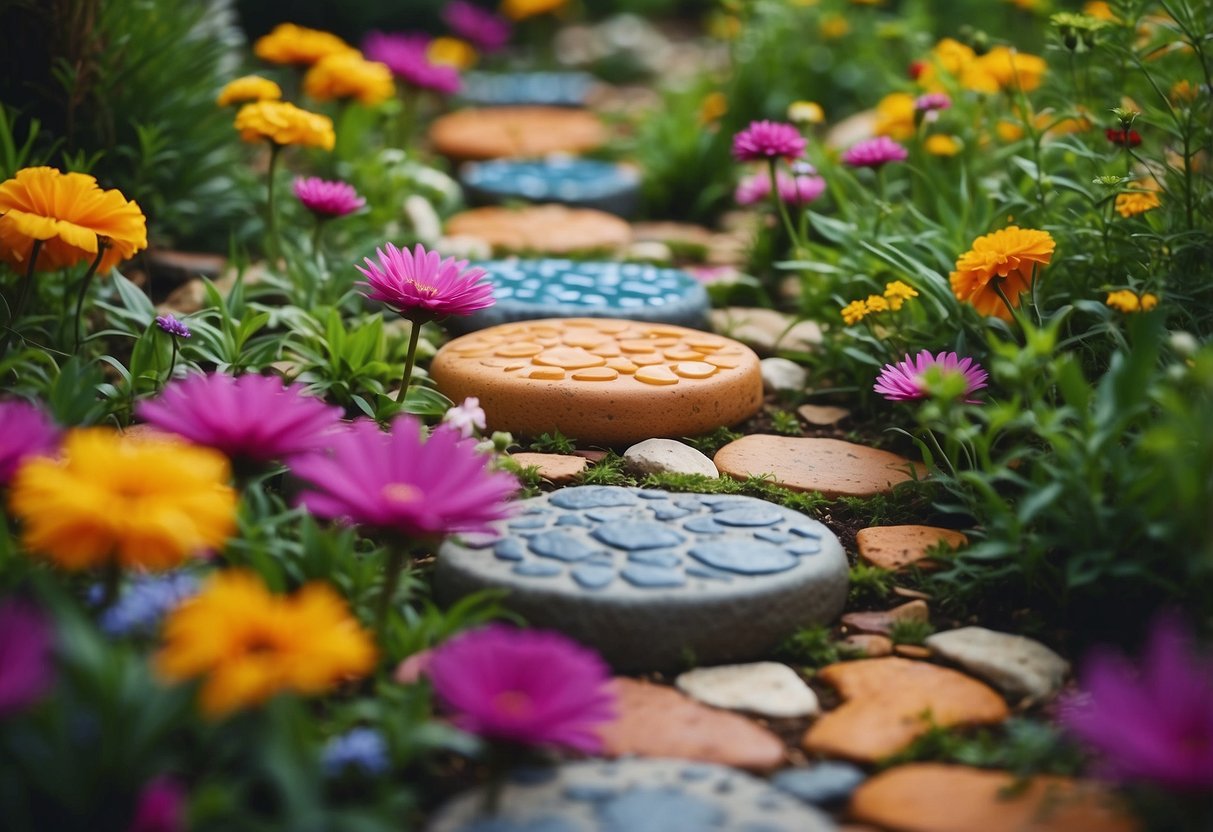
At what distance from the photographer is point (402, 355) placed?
8.66ft

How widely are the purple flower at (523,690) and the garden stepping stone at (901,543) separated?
77 centimetres

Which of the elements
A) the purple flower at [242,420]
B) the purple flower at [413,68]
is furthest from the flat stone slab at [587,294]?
the purple flower at [242,420]

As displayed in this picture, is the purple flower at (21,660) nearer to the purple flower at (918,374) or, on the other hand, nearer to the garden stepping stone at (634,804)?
the garden stepping stone at (634,804)

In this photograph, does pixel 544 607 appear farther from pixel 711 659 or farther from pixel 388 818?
pixel 388 818

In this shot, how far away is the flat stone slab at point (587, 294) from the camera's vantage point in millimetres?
2812

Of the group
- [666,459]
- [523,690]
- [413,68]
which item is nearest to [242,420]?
[523,690]

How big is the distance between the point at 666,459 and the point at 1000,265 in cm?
69

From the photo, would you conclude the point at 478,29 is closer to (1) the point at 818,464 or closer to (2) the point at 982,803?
(1) the point at 818,464

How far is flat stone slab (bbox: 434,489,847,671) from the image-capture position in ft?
5.64

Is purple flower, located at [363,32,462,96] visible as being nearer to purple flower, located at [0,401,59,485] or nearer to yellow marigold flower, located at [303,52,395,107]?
yellow marigold flower, located at [303,52,395,107]

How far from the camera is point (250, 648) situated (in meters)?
1.28


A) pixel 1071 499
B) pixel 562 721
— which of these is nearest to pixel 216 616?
pixel 562 721

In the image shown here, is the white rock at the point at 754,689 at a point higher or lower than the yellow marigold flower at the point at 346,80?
lower

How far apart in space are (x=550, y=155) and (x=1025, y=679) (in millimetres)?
3198
